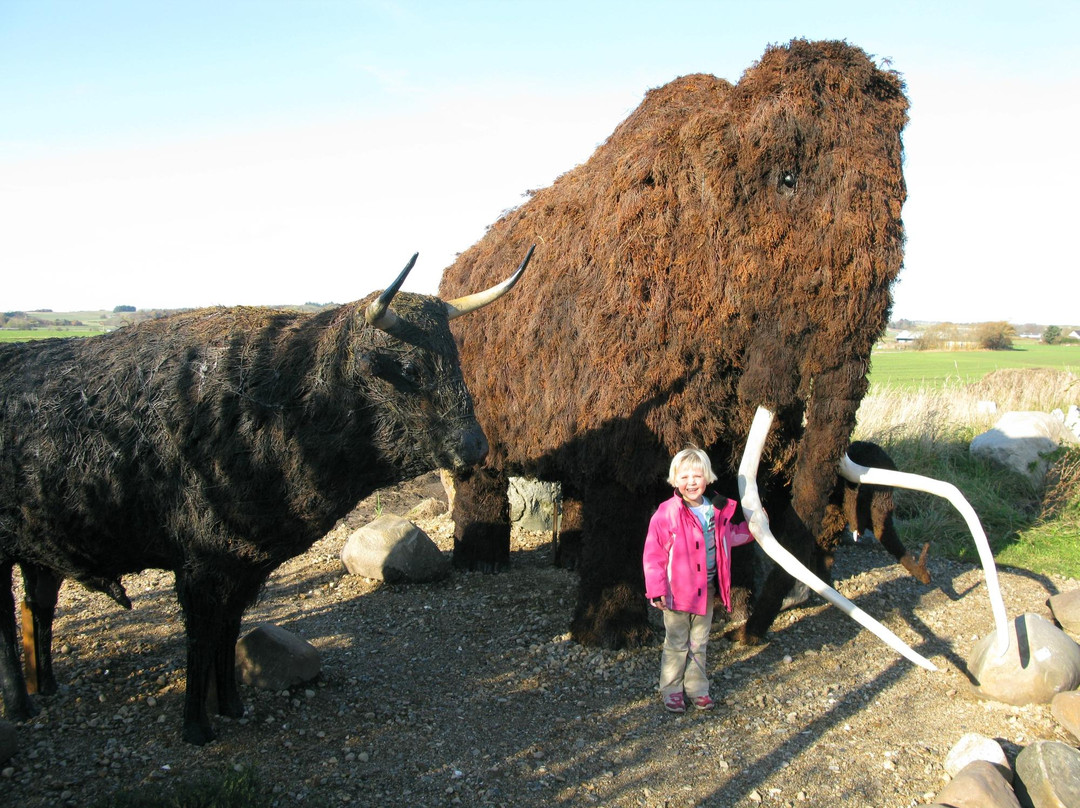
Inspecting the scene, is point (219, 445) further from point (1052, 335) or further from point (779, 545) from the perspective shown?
point (1052, 335)

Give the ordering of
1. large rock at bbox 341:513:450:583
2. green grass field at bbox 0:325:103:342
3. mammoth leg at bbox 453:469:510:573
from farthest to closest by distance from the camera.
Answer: mammoth leg at bbox 453:469:510:573
large rock at bbox 341:513:450:583
green grass field at bbox 0:325:103:342

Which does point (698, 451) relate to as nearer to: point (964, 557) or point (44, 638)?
point (44, 638)

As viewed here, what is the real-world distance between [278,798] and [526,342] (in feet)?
9.45

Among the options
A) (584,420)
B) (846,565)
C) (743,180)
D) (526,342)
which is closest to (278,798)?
(584,420)

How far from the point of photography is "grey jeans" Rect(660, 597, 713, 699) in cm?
430

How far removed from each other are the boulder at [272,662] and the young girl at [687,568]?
202 cm

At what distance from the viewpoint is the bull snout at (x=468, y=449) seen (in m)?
3.65

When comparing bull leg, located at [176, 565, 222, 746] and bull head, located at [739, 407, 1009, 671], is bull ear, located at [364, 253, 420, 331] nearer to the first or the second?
bull leg, located at [176, 565, 222, 746]

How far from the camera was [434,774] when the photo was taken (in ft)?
12.0

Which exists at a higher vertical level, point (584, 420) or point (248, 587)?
point (584, 420)

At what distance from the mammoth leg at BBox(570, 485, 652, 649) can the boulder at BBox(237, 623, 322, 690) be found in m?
1.72

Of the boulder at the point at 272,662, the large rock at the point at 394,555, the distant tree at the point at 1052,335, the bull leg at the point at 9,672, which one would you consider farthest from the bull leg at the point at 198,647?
the distant tree at the point at 1052,335

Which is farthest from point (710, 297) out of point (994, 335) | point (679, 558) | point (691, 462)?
point (994, 335)

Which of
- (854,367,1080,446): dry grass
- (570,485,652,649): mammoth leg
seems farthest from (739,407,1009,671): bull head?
(854,367,1080,446): dry grass
